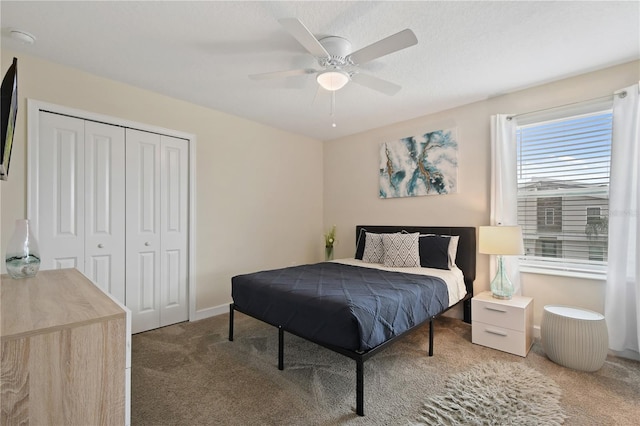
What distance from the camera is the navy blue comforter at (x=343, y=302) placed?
1.91m

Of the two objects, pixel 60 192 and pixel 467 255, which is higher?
pixel 60 192

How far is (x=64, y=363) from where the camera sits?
850 millimetres

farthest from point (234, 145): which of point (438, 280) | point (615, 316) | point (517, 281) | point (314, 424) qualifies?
point (615, 316)

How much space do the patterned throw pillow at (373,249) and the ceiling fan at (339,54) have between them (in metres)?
1.91

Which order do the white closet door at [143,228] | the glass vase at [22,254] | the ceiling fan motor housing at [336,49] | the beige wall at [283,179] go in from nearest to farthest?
the glass vase at [22,254] < the ceiling fan motor housing at [336,49] < the beige wall at [283,179] < the white closet door at [143,228]

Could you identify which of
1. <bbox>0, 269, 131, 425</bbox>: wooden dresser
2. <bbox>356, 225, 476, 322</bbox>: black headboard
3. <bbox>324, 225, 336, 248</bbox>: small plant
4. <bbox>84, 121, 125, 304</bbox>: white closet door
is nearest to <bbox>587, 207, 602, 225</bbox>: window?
<bbox>356, 225, 476, 322</bbox>: black headboard

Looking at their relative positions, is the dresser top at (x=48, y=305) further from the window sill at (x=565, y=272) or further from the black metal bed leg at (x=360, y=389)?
the window sill at (x=565, y=272)

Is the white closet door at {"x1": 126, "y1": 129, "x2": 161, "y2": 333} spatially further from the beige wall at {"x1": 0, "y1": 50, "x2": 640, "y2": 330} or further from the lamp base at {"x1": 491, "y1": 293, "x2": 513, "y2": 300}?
the lamp base at {"x1": 491, "y1": 293, "x2": 513, "y2": 300}

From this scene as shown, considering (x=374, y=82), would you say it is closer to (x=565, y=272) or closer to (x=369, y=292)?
(x=369, y=292)

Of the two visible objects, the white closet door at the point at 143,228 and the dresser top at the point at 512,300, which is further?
the white closet door at the point at 143,228

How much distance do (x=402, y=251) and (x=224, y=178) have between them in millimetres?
2375

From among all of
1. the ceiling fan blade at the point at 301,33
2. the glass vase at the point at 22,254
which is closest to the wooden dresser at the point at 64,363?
the glass vase at the point at 22,254

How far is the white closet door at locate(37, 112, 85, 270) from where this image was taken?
255cm

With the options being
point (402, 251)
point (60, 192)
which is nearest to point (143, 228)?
point (60, 192)
